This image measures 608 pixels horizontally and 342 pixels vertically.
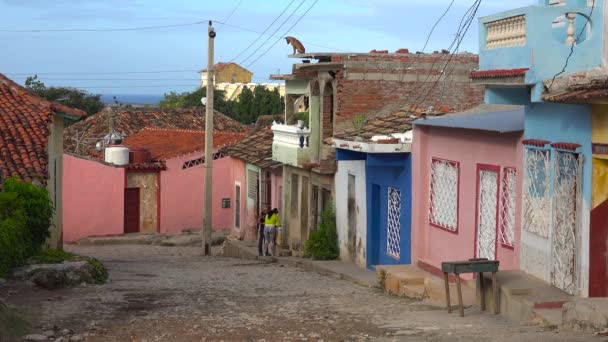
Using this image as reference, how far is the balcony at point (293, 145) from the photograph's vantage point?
26.6 metres

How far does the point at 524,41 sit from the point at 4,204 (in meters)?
9.33

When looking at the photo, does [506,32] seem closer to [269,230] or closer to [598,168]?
[598,168]

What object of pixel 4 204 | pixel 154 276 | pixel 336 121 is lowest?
pixel 154 276

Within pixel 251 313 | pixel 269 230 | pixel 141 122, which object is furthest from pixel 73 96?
pixel 251 313

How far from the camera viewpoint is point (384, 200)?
2231 centimetres

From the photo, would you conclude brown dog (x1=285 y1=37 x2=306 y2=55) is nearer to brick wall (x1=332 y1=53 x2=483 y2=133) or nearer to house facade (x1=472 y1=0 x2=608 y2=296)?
brick wall (x1=332 y1=53 x2=483 y2=133)

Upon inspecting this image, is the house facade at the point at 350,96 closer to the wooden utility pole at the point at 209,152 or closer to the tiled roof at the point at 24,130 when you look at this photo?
the wooden utility pole at the point at 209,152

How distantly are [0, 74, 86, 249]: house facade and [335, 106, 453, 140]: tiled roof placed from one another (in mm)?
6334

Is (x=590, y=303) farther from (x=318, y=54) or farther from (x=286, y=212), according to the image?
(x=286, y=212)

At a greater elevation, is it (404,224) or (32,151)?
(32,151)

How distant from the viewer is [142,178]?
4050 cm

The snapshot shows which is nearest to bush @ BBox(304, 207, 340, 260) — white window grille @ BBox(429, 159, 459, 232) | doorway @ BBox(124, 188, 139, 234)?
white window grille @ BBox(429, 159, 459, 232)

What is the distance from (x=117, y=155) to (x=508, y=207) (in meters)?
25.5

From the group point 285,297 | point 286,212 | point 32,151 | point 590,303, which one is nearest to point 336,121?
point 286,212
